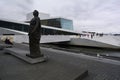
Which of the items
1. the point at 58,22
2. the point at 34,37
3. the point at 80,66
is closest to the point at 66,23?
the point at 58,22

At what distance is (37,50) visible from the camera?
5188 millimetres

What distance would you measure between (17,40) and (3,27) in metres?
14.4

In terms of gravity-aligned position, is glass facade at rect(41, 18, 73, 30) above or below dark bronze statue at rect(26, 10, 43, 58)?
above

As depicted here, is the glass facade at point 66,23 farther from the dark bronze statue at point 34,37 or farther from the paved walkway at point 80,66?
the paved walkway at point 80,66

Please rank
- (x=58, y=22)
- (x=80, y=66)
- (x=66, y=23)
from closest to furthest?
(x=80, y=66) < (x=58, y=22) < (x=66, y=23)

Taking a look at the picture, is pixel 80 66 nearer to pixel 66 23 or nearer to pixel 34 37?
pixel 34 37

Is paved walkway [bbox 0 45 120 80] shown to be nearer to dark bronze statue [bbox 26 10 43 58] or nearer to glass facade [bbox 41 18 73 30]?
dark bronze statue [bbox 26 10 43 58]

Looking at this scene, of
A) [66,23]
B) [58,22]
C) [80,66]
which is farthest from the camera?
[66,23]

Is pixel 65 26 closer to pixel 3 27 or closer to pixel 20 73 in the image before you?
pixel 3 27

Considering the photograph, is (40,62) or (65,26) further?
(65,26)

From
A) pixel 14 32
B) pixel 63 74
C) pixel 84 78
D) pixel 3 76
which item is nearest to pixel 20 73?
pixel 3 76

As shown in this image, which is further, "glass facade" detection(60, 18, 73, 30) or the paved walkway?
"glass facade" detection(60, 18, 73, 30)

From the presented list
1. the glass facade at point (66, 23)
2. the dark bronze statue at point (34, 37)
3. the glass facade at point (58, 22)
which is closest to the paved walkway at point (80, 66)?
the dark bronze statue at point (34, 37)

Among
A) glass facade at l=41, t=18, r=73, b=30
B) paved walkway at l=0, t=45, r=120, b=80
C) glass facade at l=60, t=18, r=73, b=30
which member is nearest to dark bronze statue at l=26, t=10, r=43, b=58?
paved walkway at l=0, t=45, r=120, b=80
